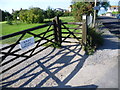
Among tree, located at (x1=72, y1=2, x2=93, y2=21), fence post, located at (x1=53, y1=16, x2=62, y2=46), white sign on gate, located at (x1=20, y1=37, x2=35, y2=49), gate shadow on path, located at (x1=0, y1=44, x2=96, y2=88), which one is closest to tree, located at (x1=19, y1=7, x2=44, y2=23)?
tree, located at (x1=72, y1=2, x2=93, y2=21)

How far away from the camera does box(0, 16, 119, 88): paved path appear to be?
306 centimetres

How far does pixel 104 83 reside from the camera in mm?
2965

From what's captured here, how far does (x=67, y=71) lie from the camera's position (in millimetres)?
3654

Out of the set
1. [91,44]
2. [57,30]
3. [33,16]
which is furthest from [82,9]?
[33,16]

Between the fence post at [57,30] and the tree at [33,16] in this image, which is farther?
the tree at [33,16]

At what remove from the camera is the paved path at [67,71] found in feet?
10.0

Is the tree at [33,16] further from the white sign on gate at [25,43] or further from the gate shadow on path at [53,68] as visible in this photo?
the white sign on gate at [25,43]

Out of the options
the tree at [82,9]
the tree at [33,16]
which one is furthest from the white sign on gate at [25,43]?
the tree at [33,16]

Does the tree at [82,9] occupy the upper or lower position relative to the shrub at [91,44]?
upper

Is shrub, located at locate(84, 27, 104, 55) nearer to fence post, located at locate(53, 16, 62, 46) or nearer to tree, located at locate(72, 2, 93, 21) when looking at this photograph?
fence post, located at locate(53, 16, 62, 46)

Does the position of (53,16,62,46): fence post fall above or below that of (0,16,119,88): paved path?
above

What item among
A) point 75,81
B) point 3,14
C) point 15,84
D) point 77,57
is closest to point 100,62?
point 77,57

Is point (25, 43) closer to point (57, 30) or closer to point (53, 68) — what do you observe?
point (53, 68)

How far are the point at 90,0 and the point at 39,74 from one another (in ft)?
49.6
